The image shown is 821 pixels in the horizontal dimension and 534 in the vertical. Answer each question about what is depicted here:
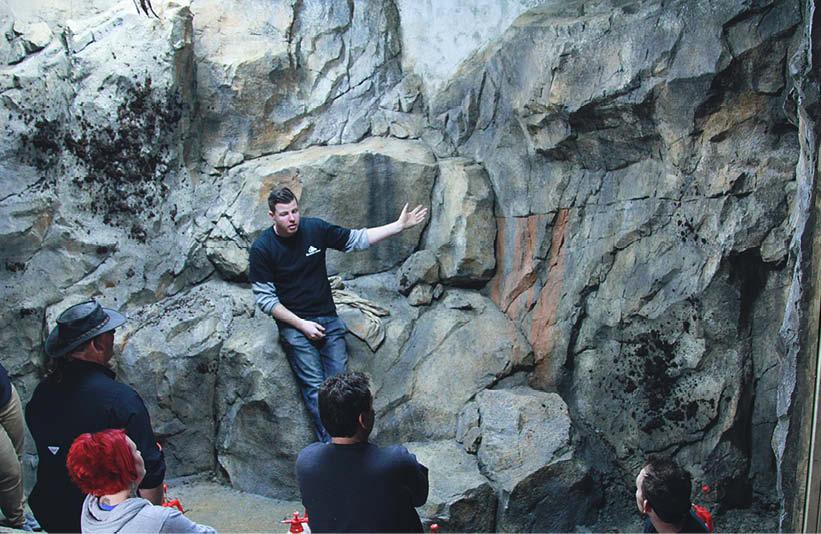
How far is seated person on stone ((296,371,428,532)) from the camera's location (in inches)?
103

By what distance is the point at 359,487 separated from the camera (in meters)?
2.61

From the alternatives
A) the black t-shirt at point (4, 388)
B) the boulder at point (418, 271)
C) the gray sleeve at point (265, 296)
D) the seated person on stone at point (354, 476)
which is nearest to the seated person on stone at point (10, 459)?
the black t-shirt at point (4, 388)

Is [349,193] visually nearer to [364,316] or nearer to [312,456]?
[364,316]

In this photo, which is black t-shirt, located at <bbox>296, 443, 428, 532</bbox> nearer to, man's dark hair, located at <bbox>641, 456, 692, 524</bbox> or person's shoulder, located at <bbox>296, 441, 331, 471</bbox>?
person's shoulder, located at <bbox>296, 441, 331, 471</bbox>

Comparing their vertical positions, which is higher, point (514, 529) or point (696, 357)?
point (696, 357)

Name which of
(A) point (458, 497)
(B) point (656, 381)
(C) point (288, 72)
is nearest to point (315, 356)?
(A) point (458, 497)

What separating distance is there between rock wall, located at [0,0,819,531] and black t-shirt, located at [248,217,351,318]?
19.2 inches

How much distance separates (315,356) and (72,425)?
2112 mm

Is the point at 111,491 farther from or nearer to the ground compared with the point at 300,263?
nearer to the ground


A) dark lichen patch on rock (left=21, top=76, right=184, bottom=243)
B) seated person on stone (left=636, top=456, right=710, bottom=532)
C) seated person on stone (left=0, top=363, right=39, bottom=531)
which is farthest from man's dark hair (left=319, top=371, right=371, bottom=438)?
dark lichen patch on rock (left=21, top=76, right=184, bottom=243)

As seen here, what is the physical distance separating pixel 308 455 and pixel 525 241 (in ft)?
11.1

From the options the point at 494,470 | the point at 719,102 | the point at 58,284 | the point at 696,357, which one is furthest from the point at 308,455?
the point at 58,284

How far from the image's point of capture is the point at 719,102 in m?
4.74

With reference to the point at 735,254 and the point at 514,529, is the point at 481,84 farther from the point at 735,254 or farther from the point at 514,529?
the point at 514,529
